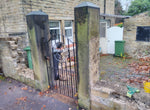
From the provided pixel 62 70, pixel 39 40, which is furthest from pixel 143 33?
pixel 39 40

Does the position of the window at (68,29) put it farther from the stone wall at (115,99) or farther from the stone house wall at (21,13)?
the stone wall at (115,99)

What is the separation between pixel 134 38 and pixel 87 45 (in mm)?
7160

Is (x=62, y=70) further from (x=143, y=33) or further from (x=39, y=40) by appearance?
(x=143, y=33)

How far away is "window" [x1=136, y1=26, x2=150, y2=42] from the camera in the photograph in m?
7.49

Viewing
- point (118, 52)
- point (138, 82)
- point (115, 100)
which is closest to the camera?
point (115, 100)

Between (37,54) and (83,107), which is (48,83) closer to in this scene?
(37,54)

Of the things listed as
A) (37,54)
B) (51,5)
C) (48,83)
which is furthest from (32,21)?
(51,5)

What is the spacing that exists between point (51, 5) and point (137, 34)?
6294mm

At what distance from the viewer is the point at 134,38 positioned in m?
8.23

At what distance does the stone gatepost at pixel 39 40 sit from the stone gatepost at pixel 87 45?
1.43 meters

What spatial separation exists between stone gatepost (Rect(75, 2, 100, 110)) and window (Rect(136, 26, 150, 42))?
653cm

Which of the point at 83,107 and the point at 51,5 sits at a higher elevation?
the point at 51,5

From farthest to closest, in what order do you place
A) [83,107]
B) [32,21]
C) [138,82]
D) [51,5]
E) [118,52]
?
[118,52] → [51,5] → [138,82] → [32,21] → [83,107]

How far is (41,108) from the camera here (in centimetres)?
311
